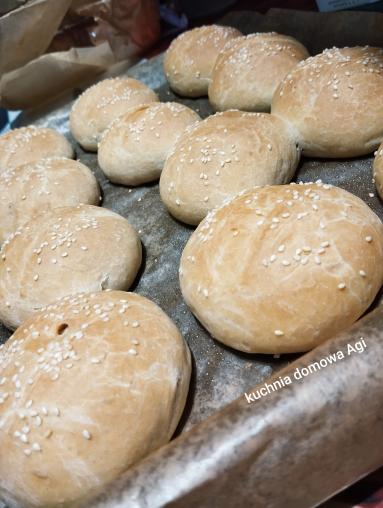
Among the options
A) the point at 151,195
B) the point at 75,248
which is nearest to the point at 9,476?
the point at 75,248

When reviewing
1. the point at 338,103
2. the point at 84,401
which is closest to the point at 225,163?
the point at 338,103

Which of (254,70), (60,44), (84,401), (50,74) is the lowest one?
(84,401)

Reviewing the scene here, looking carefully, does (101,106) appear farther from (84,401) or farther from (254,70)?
(84,401)

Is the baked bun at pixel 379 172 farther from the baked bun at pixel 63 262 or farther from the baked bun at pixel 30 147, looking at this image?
the baked bun at pixel 30 147

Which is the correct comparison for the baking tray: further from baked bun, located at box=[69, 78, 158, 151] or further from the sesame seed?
baked bun, located at box=[69, 78, 158, 151]

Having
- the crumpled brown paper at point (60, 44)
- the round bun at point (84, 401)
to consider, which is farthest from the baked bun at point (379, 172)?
the crumpled brown paper at point (60, 44)
